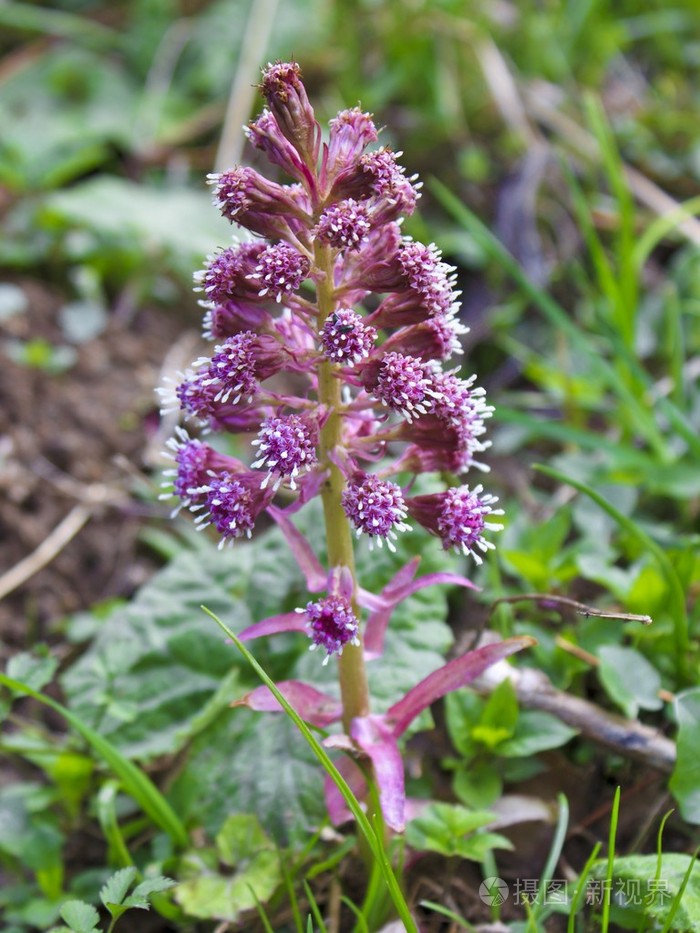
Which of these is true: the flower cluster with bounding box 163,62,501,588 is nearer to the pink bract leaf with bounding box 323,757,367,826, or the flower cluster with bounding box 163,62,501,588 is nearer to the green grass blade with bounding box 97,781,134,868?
the pink bract leaf with bounding box 323,757,367,826

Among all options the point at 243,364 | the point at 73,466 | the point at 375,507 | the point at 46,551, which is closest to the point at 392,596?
the point at 375,507

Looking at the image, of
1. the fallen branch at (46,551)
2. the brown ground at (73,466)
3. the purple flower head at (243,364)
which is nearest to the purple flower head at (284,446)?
the purple flower head at (243,364)

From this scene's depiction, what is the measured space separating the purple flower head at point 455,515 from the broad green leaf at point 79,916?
45.0 inches

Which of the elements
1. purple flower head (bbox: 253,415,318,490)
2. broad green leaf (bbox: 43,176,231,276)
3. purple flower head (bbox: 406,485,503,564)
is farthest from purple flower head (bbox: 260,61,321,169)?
broad green leaf (bbox: 43,176,231,276)

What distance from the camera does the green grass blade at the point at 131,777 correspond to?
7.41 ft

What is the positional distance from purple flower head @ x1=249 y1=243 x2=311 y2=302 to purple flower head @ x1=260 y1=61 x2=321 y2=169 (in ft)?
0.80

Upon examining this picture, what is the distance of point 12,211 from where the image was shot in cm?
479

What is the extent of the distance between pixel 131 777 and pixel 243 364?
3.92 ft

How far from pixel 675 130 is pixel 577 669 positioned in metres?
3.70

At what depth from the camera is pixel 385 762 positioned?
206 cm

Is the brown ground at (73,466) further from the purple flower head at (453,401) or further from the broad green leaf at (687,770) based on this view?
the broad green leaf at (687,770)

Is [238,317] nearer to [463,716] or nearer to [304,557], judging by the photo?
[304,557]

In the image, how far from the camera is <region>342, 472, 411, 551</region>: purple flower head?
189 centimetres

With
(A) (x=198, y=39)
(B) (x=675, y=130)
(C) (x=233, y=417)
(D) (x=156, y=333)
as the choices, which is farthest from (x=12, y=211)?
(B) (x=675, y=130)
